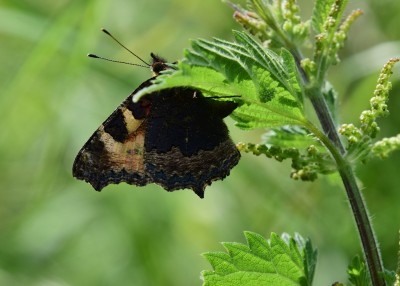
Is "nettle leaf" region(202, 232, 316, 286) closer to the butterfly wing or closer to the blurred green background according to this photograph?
the butterfly wing

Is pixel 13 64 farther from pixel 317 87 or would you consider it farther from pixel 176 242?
pixel 317 87

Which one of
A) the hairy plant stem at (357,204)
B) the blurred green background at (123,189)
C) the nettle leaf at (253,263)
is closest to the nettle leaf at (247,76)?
the hairy plant stem at (357,204)

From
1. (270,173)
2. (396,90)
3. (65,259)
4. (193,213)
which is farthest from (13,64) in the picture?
(396,90)

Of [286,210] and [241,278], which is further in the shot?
[286,210]

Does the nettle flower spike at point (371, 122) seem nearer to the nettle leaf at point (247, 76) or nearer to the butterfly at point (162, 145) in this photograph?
the nettle leaf at point (247, 76)

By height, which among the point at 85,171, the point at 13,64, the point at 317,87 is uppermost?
the point at 13,64

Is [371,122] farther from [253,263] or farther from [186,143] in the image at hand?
[186,143]
